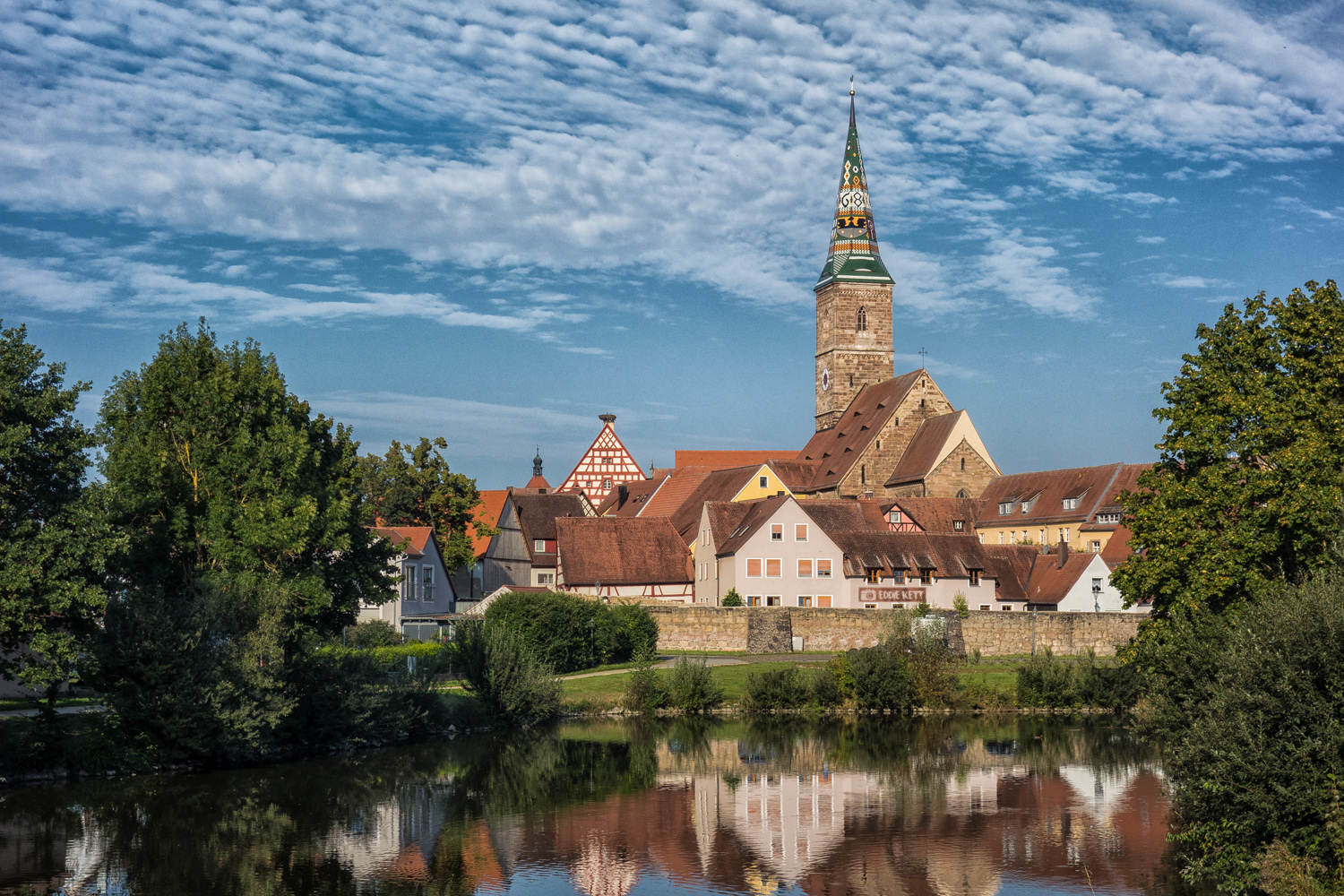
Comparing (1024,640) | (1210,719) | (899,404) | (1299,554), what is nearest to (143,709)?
(1210,719)

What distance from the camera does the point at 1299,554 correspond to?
23.3 m

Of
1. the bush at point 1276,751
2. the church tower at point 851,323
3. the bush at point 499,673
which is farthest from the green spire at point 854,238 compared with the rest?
the bush at point 1276,751

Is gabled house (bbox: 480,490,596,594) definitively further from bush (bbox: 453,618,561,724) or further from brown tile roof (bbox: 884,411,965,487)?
bush (bbox: 453,618,561,724)

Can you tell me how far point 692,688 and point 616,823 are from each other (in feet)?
62.0

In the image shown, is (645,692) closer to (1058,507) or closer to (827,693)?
(827,693)

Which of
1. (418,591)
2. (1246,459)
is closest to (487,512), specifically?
(418,591)

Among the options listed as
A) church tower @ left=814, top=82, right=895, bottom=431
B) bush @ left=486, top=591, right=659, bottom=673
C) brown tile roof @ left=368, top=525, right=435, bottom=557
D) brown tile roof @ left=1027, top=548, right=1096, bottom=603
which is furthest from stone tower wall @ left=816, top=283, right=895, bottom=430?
bush @ left=486, top=591, right=659, bottom=673

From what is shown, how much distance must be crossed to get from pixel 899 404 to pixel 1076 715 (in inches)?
1651

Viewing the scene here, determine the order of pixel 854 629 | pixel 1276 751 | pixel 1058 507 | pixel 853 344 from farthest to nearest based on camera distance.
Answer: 1. pixel 853 344
2. pixel 1058 507
3. pixel 854 629
4. pixel 1276 751

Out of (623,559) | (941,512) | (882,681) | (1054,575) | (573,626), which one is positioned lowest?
(882,681)

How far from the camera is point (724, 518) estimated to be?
201 ft

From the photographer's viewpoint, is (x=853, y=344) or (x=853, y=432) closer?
(x=853, y=432)

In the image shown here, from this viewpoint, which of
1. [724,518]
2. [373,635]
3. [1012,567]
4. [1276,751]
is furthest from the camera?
[1012,567]

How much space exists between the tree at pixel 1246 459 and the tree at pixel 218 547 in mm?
20064
